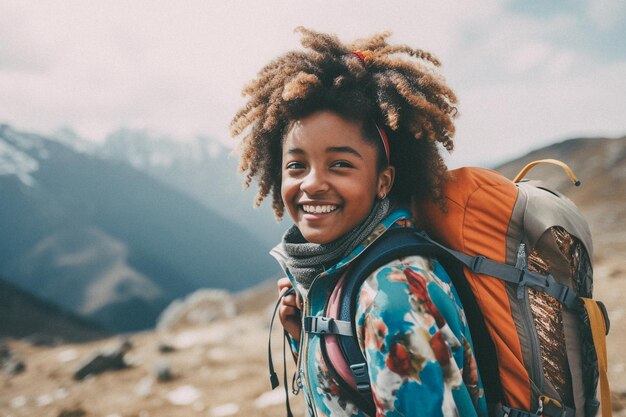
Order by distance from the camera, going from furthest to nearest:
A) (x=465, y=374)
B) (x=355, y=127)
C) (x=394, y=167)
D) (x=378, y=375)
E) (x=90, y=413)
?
1. (x=90, y=413)
2. (x=394, y=167)
3. (x=355, y=127)
4. (x=465, y=374)
5. (x=378, y=375)

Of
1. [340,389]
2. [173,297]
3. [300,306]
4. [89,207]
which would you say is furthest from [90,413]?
[89,207]

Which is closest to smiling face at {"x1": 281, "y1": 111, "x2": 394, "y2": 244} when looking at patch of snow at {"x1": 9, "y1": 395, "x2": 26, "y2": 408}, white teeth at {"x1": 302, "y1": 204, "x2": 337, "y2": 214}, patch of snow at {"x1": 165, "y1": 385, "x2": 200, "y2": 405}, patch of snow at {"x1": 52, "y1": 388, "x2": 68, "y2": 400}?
white teeth at {"x1": 302, "y1": 204, "x2": 337, "y2": 214}

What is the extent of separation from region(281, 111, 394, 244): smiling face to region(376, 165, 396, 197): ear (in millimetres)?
11

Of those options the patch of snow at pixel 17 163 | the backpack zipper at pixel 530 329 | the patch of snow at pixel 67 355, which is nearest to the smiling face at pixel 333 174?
the backpack zipper at pixel 530 329

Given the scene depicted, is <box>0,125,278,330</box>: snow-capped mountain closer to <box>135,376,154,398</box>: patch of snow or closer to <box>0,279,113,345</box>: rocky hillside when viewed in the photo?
<box>0,279,113,345</box>: rocky hillside

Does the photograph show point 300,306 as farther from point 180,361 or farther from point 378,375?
point 180,361

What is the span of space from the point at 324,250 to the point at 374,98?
2.28ft

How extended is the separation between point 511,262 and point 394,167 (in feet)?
2.11

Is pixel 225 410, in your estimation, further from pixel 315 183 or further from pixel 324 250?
pixel 315 183

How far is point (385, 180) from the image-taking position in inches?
72.6

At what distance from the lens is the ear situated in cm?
182

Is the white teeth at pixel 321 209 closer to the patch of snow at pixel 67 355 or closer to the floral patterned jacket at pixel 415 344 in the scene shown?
the floral patterned jacket at pixel 415 344

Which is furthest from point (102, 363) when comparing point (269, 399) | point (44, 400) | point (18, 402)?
point (269, 399)

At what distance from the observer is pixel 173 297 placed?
10450cm
